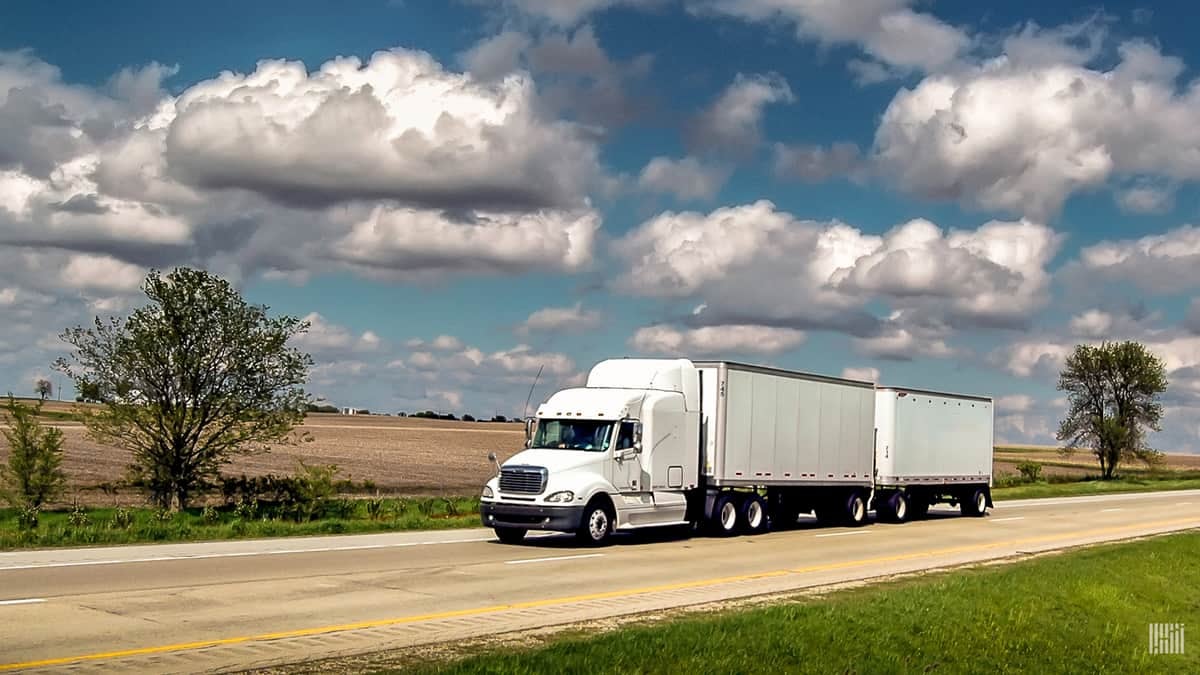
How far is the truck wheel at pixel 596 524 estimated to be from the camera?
24312mm

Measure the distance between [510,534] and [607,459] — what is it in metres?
2.48

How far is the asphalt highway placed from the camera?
11.8 metres

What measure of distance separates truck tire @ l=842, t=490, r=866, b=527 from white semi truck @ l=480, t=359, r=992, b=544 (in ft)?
0.17

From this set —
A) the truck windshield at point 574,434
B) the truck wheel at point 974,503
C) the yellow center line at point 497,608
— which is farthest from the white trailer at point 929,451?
the truck windshield at point 574,434

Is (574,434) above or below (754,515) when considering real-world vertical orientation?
above

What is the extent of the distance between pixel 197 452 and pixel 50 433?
16.8 ft

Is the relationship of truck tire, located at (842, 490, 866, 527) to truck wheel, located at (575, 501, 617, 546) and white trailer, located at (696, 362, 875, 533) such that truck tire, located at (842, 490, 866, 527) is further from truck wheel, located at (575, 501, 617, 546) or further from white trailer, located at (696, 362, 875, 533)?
truck wheel, located at (575, 501, 617, 546)

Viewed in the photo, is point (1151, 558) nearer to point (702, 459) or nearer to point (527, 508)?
point (702, 459)

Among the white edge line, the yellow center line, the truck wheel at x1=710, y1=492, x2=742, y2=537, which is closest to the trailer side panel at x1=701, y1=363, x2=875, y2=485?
the truck wheel at x1=710, y1=492, x2=742, y2=537

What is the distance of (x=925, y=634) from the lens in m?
13.9

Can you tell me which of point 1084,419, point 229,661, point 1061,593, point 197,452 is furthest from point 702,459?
point 1084,419

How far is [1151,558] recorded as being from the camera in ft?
80.5

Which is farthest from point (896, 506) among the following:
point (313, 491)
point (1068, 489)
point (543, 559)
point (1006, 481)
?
point (1006, 481)

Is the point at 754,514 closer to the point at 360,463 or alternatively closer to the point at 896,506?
the point at 896,506
